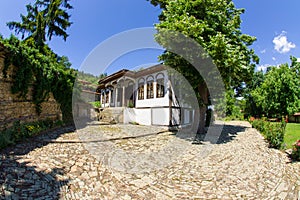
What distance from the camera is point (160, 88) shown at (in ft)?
40.8

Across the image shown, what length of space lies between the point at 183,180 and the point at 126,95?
12242 millimetres

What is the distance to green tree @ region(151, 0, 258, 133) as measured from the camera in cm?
737

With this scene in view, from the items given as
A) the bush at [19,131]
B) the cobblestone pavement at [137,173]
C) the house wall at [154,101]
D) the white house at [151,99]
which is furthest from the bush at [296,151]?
the bush at [19,131]

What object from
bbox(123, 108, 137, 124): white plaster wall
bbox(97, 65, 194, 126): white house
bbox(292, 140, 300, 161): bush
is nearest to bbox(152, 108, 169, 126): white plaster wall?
bbox(97, 65, 194, 126): white house

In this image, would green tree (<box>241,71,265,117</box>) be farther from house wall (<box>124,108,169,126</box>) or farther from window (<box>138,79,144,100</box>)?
window (<box>138,79,144,100</box>)

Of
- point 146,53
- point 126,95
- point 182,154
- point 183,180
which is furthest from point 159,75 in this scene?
point 183,180

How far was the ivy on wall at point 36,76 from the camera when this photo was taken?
6.30 meters

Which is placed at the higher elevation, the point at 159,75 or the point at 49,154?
the point at 159,75

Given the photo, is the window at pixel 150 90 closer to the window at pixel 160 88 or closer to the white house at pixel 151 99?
the white house at pixel 151 99

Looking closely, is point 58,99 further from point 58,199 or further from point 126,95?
point 58,199

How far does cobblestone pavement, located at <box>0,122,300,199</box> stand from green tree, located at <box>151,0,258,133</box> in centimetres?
407

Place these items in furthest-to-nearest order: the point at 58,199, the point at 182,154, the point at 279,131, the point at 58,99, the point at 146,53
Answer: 1. the point at 146,53
2. the point at 58,99
3. the point at 279,131
4. the point at 182,154
5. the point at 58,199

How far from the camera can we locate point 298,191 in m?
3.93

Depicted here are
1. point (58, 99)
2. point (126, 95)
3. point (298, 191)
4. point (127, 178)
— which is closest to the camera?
point (298, 191)
